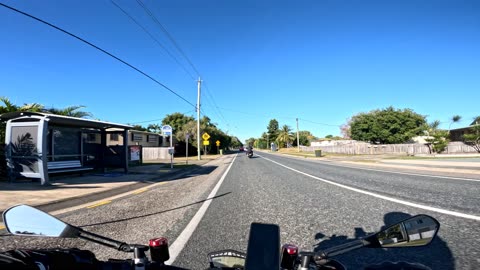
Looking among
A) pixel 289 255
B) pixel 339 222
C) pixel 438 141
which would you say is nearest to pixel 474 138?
pixel 438 141

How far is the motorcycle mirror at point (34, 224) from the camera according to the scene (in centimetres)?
158

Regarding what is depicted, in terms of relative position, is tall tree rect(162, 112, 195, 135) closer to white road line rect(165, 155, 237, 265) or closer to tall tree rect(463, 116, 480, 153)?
tall tree rect(463, 116, 480, 153)

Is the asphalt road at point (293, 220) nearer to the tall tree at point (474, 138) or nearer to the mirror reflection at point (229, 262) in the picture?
the mirror reflection at point (229, 262)

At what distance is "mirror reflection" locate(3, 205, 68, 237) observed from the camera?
1.58 m

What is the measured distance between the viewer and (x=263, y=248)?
121 centimetres

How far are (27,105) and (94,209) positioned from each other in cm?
1110

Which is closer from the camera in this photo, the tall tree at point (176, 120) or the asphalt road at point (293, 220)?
the asphalt road at point (293, 220)

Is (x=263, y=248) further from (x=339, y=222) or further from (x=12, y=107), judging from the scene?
(x=12, y=107)

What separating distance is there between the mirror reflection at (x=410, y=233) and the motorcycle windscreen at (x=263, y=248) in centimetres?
67

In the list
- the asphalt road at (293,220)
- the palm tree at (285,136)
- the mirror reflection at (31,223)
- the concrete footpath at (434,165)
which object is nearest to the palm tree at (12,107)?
the asphalt road at (293,220)

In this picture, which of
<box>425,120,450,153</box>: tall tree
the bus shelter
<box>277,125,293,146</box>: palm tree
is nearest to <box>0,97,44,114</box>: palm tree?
the bus shelter

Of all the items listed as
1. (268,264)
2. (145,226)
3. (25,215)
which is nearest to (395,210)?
(145,226)

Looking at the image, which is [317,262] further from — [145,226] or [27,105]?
[27,105]

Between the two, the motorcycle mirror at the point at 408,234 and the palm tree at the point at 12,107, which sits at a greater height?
the palm tree at the point at 12,107
